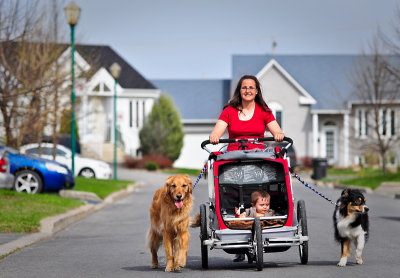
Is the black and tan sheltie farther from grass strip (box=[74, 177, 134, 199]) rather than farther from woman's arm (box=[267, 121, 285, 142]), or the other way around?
grass strip (box=[74, 177, 134, 199])

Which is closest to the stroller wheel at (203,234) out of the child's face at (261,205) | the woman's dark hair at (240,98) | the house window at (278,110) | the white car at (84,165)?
the child's face at (261,205)

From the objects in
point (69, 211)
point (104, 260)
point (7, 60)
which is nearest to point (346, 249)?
point (104, 260)

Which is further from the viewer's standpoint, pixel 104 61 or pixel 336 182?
pixel 104 61

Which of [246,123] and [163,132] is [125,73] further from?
[246,123]

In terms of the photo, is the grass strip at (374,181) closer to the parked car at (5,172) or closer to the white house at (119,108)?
the parked car at (5,172)

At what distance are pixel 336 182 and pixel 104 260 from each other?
86.8 ft

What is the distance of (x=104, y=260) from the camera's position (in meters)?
10.8

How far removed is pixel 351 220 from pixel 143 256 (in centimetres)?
336

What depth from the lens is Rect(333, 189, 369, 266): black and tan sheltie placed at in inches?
361

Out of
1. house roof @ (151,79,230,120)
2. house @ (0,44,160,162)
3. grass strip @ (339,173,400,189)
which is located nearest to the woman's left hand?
grass strip @ (339,173,400,189)

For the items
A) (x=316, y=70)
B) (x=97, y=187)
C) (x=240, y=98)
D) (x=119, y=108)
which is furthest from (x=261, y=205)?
(x=316, y=70)

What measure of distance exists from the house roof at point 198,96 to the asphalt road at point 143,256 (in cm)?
4017

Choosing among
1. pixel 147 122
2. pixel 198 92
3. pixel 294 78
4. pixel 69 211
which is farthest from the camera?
pixel 198 92

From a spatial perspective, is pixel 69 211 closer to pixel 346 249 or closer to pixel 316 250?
pixel 316 250
